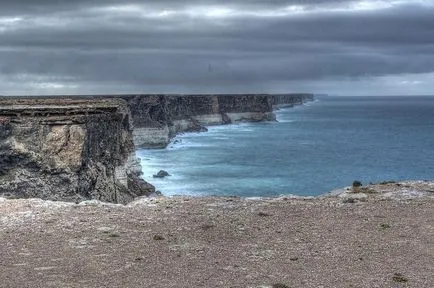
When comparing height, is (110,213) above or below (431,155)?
above

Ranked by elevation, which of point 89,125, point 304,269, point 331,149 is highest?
point 89,125

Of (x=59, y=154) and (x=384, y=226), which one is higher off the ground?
(x=59, y=154)

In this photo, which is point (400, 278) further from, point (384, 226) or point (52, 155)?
point (52, 155)

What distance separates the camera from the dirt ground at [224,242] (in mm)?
18859

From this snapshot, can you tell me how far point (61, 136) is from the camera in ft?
138

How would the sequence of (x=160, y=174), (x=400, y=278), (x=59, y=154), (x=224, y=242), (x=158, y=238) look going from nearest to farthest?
(x=400, y=278), (x=224, y=242), (x=158, y=238), (x=59, y=154), (x=160, y=174)

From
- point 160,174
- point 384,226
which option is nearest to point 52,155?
point 384,226

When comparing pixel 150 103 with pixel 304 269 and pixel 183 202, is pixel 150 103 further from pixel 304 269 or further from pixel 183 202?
pixel 304 269

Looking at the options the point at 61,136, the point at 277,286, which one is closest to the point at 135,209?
the point at 277,286

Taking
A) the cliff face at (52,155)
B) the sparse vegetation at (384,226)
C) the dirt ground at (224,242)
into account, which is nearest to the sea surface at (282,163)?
the cliff face at (52,155)

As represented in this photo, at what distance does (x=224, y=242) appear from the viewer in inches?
896

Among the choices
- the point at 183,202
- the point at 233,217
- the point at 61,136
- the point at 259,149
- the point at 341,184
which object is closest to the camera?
the point at 233,217

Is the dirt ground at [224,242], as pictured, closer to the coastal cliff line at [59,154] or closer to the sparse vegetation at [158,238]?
the sparse vegetation at [158,238]

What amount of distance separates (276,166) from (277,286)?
289 ft
